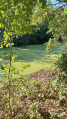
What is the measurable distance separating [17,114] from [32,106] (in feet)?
0.82

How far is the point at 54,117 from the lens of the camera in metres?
1.50

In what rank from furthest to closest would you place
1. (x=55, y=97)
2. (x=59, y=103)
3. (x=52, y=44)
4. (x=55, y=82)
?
(x=52, y=44)
(x=55, y=82)
(x=55, y=97)
(x=59, y=103)

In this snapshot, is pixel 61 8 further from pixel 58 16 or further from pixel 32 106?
pixel 32 106

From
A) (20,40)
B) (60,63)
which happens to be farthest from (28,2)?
(20,40)

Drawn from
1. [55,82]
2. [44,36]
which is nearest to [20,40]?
[44,36]

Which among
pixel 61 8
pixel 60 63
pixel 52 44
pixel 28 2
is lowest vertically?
pixel 60 63

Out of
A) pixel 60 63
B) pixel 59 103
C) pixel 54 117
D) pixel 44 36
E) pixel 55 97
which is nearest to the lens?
pixel 54 117

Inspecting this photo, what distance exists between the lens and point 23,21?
4.25 ft

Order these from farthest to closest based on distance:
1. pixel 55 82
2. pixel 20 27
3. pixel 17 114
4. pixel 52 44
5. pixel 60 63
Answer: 1. pixel 52 44
2. pixel 60 63
3. pixel 55 82
4. pixel 17 114
5. pixel 20 27

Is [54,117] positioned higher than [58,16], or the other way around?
[58,16]

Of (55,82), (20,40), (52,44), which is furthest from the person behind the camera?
(20,40)

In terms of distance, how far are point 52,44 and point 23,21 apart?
2.35m

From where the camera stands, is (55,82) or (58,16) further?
(58,16)

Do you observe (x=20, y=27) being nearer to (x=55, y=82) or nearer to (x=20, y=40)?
(x=55, y=82)
